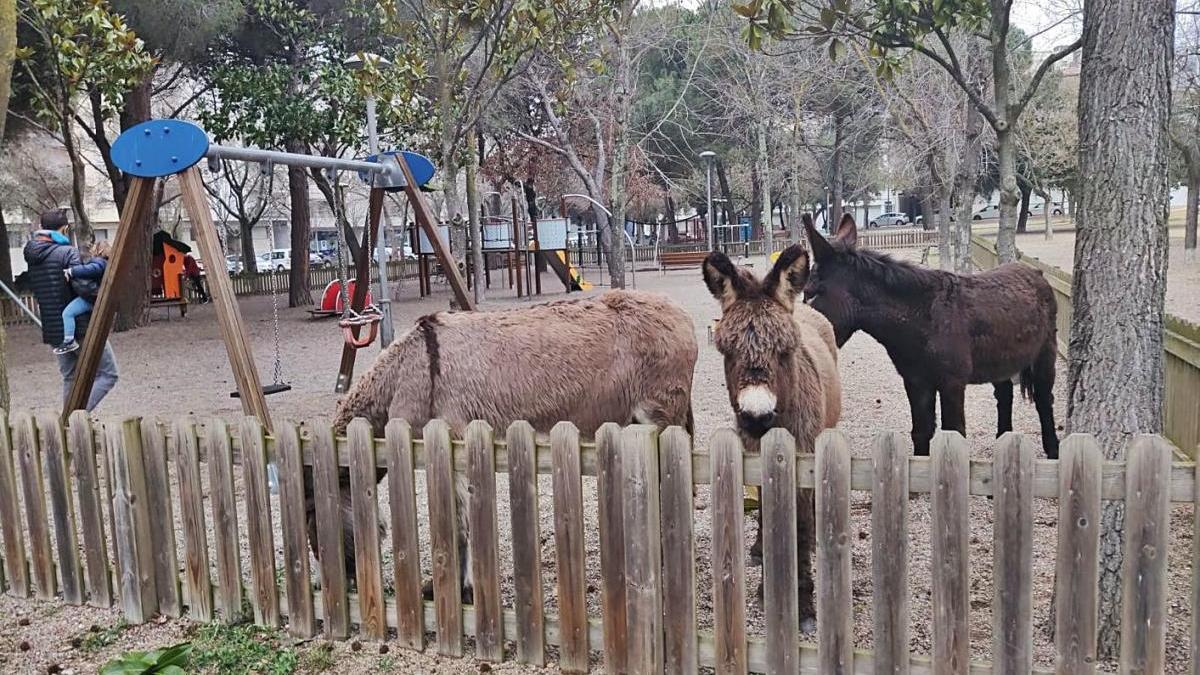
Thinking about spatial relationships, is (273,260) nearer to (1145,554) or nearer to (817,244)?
(817,244)

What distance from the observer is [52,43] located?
11.2m

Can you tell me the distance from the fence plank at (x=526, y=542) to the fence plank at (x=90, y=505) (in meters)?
2.12

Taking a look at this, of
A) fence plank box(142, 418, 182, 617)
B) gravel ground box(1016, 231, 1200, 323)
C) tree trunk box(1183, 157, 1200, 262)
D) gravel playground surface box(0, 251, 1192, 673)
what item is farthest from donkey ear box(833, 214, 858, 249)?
tree trunk box(1183, 157, 1200, 262)

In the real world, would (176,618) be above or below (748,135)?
Answer: below

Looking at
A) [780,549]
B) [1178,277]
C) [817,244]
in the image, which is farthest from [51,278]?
[1178,277]

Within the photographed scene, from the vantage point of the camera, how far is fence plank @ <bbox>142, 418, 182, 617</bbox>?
3906 millimetres

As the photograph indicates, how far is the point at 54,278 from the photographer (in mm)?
7238

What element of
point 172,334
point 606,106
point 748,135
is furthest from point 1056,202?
point 172,334

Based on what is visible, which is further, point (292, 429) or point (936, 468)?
point (292, 429)

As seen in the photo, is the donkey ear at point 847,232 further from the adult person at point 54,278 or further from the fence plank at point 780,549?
the adult person at point 54,278

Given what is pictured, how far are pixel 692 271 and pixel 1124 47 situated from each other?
3153 centimetres

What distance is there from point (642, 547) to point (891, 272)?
10.9 feet

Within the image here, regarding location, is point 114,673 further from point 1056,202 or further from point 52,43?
point 1056,202

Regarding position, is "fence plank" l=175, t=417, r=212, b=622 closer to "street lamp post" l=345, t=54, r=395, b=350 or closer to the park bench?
"street lamp post" l=345, t=54, r=395, b=350
